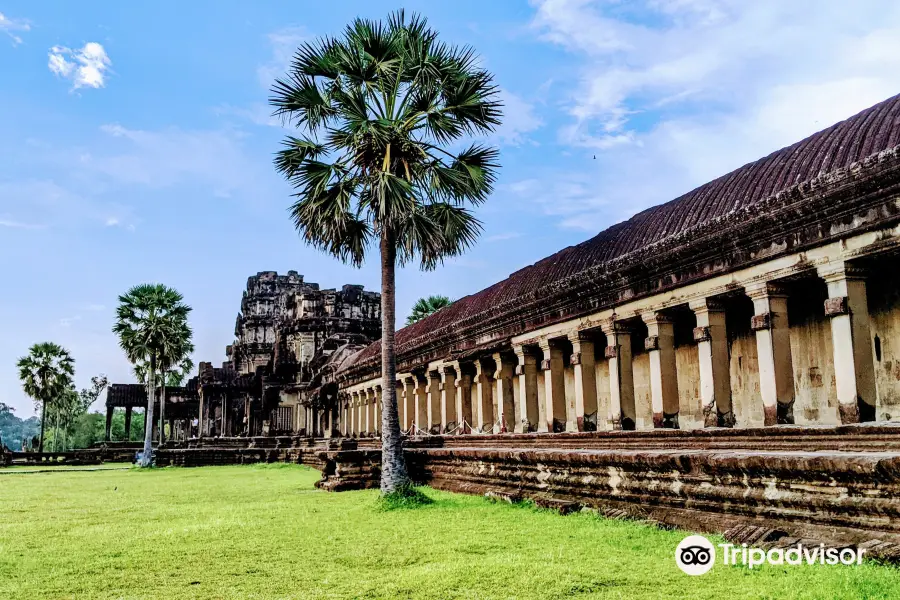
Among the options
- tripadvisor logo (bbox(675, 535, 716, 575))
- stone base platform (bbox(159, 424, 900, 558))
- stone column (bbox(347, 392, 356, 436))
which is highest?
stone column (bbox(347, 392, 356, 436))

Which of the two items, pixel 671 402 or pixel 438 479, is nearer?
pixel 671 402

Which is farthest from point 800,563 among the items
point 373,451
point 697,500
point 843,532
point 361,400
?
point 361,400

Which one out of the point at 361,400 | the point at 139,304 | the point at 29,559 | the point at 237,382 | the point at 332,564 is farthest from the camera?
the point at 237,382

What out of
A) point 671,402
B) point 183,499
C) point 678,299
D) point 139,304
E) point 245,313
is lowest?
point 183,499

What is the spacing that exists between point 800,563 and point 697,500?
2128 millimetres

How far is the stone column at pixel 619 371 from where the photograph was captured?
15.6m

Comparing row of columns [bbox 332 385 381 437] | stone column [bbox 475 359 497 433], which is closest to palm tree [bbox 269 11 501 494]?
stone column [bbox 475 359 497 433]

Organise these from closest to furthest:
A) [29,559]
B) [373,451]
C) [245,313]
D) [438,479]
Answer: [29,559] < [438,479] < [373,451] < [245,313]

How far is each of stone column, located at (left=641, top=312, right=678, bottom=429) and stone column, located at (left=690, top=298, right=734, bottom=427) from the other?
1087 millimetres

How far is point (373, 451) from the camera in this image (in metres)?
16.9

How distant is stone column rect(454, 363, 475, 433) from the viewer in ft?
76.3

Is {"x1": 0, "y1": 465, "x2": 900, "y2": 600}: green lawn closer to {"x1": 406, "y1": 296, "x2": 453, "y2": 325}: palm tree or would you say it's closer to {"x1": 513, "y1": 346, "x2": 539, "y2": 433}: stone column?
{"x1": 513, "y1": 346, "x2": 539, "y2": 433}: stone column

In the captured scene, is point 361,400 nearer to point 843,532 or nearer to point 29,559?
point 29,559

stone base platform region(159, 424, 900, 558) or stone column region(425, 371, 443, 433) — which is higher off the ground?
stone column region(425, 371, 443, 433)
